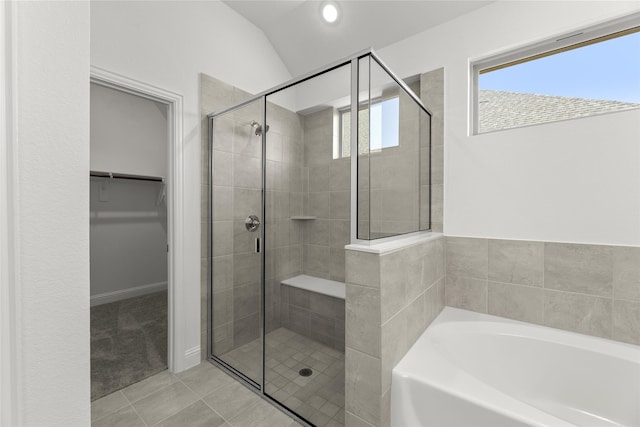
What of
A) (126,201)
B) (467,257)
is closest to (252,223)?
(467,257)

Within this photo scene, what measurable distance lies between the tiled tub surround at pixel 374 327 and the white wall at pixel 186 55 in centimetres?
131

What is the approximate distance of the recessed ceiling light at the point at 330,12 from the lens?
85.2 inches

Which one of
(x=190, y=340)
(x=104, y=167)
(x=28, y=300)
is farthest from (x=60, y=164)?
(x=104, y=167)

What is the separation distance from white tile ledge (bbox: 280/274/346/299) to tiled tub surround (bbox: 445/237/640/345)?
2.85ft

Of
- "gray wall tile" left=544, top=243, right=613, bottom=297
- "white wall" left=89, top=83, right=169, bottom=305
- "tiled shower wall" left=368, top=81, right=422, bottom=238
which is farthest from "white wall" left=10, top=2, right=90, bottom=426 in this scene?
"white wall" left=89, top=83, right=169, bottom=305

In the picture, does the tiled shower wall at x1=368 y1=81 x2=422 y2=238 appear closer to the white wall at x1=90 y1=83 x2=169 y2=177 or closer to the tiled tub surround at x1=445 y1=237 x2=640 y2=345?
the tiled tub surround at x1=445 y1=237 x2=640 y2=345

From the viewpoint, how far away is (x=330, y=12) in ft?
7.19

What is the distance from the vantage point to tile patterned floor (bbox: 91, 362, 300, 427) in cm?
151

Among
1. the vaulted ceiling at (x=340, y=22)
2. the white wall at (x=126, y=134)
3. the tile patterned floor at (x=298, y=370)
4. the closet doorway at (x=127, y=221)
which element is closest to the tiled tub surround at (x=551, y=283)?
the tile patterned floor at (x=298, y=370)

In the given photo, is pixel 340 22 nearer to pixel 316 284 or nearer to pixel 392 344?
pixel 316 284

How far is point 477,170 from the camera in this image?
1.88m

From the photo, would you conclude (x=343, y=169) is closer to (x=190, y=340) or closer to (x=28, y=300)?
(x=28, y=300)

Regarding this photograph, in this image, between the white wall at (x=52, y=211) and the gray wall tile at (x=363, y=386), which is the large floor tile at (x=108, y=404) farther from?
the gray wall tile at (x=363, y=386)

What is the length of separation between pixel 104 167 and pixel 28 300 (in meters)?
3.28
